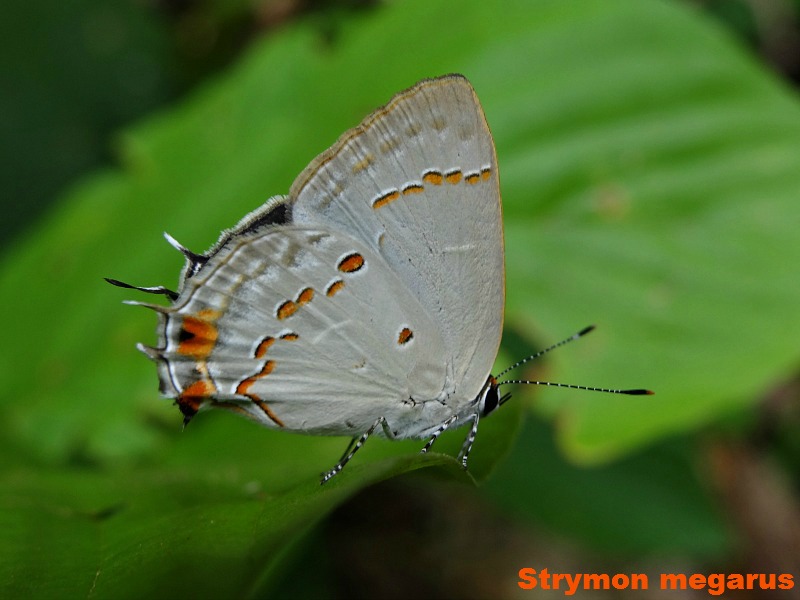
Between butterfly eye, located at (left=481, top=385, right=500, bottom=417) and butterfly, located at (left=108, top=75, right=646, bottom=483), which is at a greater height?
butterfly, located at (left=108, top=75, right=646, bottom=483)

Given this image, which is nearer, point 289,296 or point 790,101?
point 289,296

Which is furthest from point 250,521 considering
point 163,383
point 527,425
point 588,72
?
point 527,425

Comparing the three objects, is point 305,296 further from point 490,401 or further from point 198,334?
point 490,401

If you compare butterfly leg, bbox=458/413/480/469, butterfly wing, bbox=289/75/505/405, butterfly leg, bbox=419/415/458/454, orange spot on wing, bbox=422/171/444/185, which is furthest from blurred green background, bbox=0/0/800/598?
orange spot on wing, bbox=422/171/444/185

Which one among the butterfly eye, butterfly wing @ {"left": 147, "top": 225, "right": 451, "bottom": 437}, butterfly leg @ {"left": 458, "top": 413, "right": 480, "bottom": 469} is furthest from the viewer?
the butterfly eye

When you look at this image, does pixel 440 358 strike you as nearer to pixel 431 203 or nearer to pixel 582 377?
pixel 431 203

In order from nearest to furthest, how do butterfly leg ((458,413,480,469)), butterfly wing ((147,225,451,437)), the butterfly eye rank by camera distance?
butterfly leg ((458,413,480,469)) → butterfly wing ((147,225,451,437)) → the butterfly eye

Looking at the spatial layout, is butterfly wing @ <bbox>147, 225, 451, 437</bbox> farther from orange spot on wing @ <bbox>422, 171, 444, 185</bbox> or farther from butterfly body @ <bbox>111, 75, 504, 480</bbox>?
orange spot on wing @ <bbox>422, 171, 444, 185</bbox>
